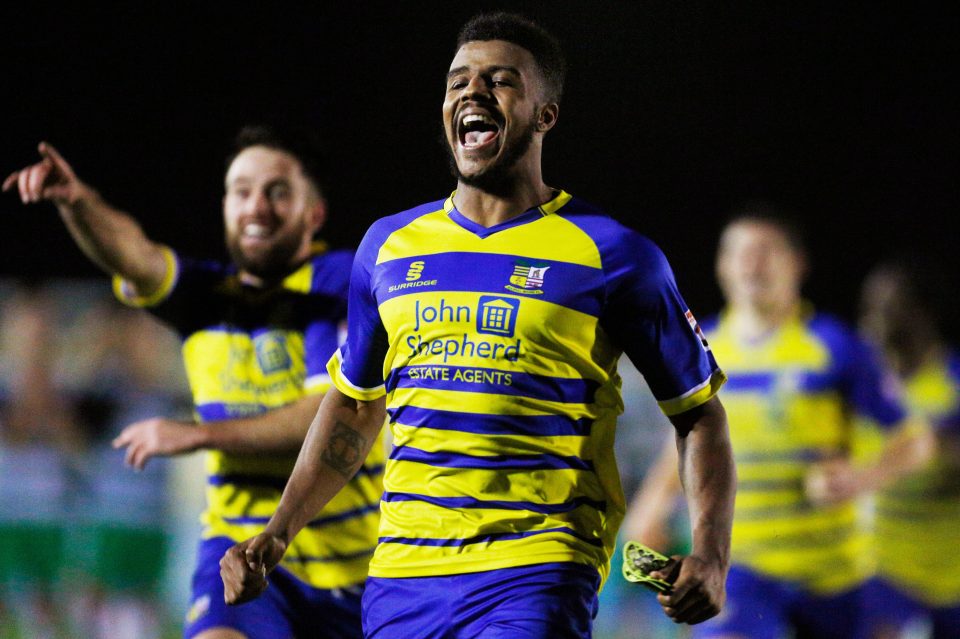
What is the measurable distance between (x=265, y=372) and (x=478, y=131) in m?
1.58

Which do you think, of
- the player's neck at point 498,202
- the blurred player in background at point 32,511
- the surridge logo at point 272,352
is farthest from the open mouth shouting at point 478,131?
the blurred player in background at point 32,511

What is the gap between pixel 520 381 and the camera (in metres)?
3.02

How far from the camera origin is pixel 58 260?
9648mm

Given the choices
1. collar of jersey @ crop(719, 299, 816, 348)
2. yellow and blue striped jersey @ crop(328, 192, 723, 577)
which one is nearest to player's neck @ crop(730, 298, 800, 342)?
collar of jersey @ crop(719, 299, 816, 348)

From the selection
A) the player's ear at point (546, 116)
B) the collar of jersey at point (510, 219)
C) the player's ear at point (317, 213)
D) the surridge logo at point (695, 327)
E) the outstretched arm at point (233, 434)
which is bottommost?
the outstretched arm at point (233, 434)

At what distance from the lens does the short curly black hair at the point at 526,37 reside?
3365 mm

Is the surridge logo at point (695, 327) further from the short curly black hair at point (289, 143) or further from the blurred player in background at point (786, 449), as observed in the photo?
the blurred player in background at point (786, 449)

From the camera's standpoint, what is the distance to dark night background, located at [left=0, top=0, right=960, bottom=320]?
9.99 metres

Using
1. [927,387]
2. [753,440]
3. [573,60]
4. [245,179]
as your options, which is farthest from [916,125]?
[245,179]

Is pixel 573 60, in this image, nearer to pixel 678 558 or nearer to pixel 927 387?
pixel 927 387

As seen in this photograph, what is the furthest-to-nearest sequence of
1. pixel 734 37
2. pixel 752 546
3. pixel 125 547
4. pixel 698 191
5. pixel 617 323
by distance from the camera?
pixel 734 37
pixel 698 191
pixel 125 547
pixel 752 546
pixel 617 323

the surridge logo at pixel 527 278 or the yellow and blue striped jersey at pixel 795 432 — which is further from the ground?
the surridge logo at pixel 527 278

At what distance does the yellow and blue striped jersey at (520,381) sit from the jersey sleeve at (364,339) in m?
0.12

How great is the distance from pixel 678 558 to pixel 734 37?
31.1ft
